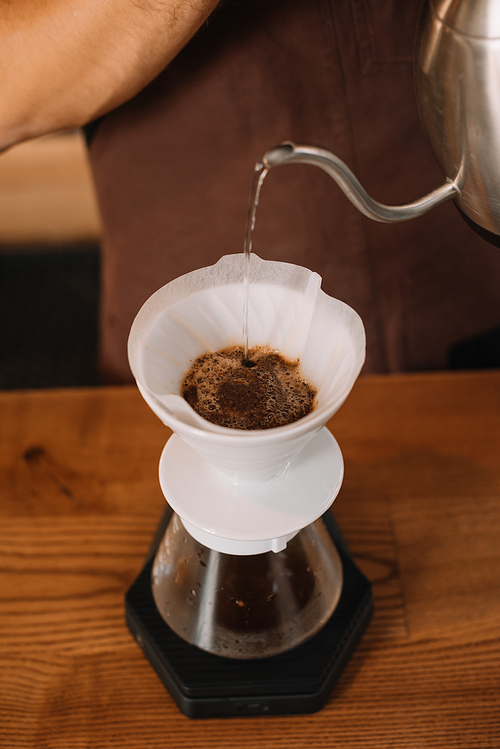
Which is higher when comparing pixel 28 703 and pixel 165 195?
pixel 165 195

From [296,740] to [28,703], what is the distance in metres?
0.24

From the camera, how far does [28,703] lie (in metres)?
0.55

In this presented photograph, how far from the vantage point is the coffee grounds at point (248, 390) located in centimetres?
42

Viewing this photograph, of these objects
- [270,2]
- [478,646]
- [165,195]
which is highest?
[270,2]

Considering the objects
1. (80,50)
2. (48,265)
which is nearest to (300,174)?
(80,50)

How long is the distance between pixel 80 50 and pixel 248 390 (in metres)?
0.45

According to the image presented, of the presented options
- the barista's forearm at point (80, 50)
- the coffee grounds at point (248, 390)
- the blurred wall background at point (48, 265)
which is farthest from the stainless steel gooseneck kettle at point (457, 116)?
the blurred wall background at point (48, 265)

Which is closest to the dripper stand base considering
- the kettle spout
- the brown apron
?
the kettle spout

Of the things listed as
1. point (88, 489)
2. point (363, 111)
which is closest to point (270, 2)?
point (363, 111)

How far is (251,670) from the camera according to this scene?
1.72 feet

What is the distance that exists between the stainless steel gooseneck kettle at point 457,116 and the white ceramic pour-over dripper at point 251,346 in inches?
3.3

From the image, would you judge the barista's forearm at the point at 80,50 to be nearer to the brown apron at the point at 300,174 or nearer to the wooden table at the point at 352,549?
the brown apron at the point at 300,174

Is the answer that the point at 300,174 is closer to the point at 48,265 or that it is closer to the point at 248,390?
the point at 248,390

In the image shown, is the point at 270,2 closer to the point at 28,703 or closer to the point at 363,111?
the point at 363,111
